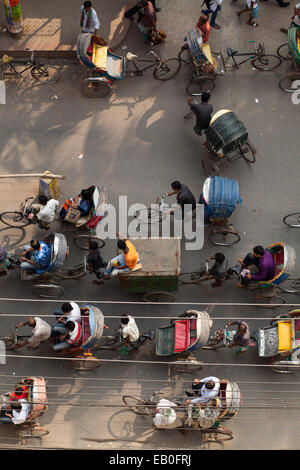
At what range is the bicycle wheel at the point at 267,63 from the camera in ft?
51.6

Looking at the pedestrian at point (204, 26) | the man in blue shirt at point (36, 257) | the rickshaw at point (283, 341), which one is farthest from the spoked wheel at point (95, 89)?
the rickshaw at point (283, 341)

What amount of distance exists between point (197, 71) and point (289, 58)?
2696 mm

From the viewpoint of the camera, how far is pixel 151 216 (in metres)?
13.9

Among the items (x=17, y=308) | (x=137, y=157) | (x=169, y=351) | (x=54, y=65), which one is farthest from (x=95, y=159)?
(x=169, y=351)

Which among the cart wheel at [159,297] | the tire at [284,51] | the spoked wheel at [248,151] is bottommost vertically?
the cart wheel at [159,297]

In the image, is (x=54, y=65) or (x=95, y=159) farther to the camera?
(x=54, y=65)

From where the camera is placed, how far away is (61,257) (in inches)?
487

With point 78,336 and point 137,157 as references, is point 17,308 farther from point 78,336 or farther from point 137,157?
point 137,157

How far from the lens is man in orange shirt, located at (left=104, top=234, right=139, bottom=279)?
11.9 metres

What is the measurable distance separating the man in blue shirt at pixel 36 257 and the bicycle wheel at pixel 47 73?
522 centimetres

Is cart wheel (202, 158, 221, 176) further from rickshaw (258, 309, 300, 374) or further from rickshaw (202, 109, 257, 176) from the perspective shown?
rickshaw (258, 309, 300, 374)

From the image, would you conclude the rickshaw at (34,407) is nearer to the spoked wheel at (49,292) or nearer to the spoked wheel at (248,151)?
the spoked wheel at (49,292)

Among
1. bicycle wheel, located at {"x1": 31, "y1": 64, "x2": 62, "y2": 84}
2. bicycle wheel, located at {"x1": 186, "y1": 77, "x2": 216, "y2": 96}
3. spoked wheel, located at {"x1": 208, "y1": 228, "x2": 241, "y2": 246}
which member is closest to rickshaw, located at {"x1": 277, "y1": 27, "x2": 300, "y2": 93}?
bicycle wheel, located at {"x1": 186, "y1": 77, "x2": 216, "y2": 96}

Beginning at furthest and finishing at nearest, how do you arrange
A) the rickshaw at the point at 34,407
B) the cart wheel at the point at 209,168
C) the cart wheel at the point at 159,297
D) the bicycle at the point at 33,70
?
the bicycle at the point at 33,70 → the cart wheel at the point at 209,168 → the cart wheel at the point at 159,297 → the rickshaw at the point at 34,407
